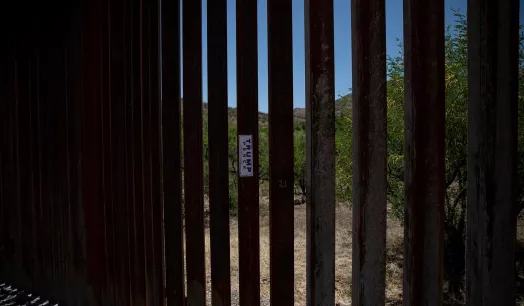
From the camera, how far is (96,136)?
238 cm

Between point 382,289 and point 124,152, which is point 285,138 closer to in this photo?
point 382,289

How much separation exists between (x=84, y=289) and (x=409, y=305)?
7.80ft

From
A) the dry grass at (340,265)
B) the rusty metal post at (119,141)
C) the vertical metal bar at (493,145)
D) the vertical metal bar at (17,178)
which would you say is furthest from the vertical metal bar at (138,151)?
the vertical metal bar at (493,145)

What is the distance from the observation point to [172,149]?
196 centimetres

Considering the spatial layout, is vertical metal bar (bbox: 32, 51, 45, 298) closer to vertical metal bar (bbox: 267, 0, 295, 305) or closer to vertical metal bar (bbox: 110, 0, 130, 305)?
vertical metal bar (bbox: 110, 0, 130, 305)

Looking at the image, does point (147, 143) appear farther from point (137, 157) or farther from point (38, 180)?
point (38, 180)

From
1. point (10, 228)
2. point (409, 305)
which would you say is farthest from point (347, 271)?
point (10, 228)

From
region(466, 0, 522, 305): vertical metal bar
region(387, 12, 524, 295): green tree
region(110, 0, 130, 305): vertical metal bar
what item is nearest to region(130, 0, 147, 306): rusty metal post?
region(110, 0, 130, 305): vertical metal bar

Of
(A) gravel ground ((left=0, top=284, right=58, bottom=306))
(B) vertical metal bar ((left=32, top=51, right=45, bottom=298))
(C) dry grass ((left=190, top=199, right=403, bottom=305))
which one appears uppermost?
(B) vertical metal bar ((left=32, top=51, right=45, bottom=298))

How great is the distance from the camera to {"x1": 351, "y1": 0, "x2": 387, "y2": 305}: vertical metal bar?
Answer: 1337 millimetres

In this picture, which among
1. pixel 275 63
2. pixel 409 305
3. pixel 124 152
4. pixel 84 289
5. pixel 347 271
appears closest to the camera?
pixel 409 305

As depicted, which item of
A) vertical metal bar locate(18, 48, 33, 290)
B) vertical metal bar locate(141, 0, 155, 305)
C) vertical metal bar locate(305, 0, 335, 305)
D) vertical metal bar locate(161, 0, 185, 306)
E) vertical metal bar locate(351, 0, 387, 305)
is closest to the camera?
vertical metal bar locate(351, 0, 387, 305)

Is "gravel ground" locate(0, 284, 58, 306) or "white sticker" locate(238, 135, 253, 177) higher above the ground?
"white sticker" locate(238, 135, 253, 177)

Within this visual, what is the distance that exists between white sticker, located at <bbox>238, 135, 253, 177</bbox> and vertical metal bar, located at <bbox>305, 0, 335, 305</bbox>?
312mm
